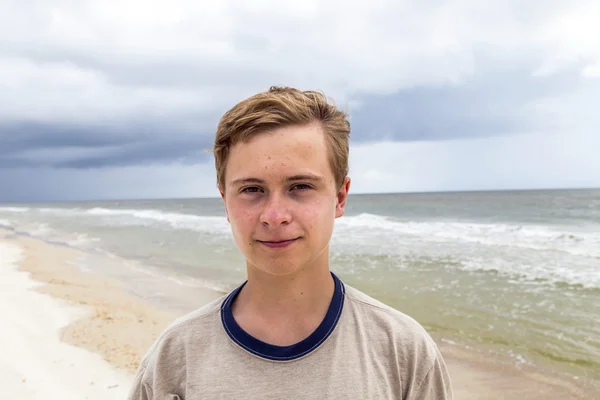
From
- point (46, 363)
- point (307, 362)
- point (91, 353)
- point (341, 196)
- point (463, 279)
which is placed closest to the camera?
point (307, 362)

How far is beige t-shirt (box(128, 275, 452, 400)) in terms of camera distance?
1.41m

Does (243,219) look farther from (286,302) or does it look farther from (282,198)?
(286,302)

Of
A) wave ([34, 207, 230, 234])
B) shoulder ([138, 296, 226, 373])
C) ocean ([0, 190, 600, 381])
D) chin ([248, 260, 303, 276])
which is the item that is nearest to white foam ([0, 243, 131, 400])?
ocean ([0, 190, 600, 381])

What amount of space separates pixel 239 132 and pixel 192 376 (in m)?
0.88

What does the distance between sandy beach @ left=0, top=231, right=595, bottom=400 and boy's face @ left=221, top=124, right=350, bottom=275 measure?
13.1 ft

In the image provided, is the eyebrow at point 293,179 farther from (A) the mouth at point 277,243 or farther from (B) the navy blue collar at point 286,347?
(B) the navy blue collar at point 286,347

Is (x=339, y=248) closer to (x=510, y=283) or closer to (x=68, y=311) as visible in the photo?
(x=510, y=283)

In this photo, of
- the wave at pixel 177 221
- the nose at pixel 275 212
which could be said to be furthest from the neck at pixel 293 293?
the wave at pixel 177 221

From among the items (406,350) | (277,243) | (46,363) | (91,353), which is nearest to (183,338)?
(277,243)

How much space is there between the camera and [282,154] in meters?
1.53

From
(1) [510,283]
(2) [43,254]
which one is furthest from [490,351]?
(2) [43,254]

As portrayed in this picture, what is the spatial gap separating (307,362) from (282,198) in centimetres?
57

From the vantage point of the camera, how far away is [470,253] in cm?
1530

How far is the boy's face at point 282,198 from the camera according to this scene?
1.51m
